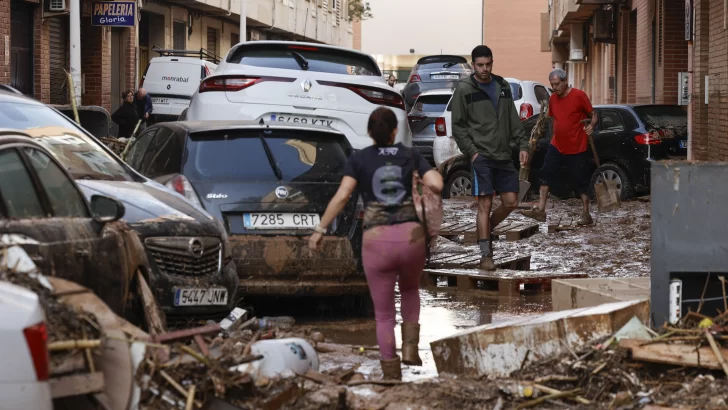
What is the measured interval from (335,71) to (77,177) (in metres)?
4.91

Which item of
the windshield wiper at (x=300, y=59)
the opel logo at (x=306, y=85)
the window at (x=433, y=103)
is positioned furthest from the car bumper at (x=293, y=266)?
the window at (x=433, y=103)

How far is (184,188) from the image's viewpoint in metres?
9.24

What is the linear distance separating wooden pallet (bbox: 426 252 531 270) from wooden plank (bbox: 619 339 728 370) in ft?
17.8

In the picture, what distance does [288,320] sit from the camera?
8.90 meters

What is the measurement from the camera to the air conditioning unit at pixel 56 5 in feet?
92.3

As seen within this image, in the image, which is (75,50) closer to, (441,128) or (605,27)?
(441,128)

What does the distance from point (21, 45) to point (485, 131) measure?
18.2 m

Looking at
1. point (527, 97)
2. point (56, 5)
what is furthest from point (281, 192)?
point (56, 5)

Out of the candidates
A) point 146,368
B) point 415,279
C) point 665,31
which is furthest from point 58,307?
point 665,31

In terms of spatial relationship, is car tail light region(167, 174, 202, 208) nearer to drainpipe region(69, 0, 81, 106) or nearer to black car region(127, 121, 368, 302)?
black car region(127, 121, 368, 302)

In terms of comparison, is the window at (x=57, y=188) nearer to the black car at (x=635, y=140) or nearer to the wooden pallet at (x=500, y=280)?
the wooden pallet at (x=500, y=280)

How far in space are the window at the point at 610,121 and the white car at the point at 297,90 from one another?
250 inches

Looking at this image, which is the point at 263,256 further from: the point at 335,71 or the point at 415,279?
Answer: the point at 335,71

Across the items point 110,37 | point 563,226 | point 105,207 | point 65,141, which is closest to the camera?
point 105,207
